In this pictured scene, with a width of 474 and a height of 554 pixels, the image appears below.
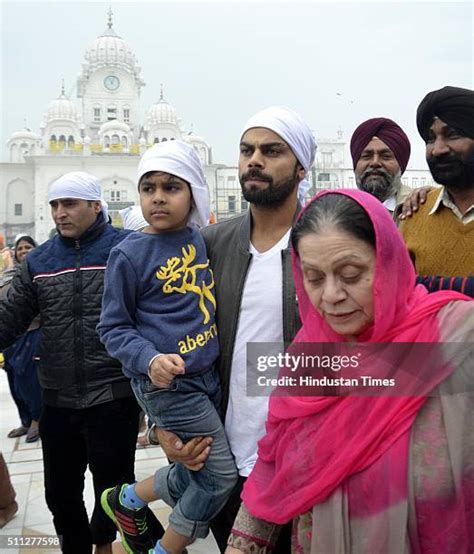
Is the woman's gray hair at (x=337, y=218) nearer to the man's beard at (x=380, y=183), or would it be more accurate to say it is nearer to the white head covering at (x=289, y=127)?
the white head covering at (x=289, y=127)

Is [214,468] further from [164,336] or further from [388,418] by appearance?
[388,418]

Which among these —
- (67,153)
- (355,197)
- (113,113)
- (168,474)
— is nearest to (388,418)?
(355,197)

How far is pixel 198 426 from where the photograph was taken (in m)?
1.51

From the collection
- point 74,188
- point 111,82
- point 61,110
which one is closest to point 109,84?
point 111,82

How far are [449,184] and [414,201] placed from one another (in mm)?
175

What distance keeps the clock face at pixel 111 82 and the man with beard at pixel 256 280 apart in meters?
56.5

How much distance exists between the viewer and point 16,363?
430 centimetres

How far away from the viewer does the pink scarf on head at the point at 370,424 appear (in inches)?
38.3

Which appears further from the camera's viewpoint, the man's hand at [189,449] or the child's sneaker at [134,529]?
the child's sneaker at [134,529]

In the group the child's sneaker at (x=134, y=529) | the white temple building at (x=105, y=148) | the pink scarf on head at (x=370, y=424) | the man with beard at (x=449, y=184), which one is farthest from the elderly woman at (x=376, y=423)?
the white temple building at (x=105, y=148)

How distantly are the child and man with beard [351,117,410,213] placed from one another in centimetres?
127

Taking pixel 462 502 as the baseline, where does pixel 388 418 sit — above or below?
above

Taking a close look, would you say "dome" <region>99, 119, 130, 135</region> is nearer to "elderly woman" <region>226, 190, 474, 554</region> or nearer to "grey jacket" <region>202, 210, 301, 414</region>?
"grey jacket" <region>202, 210, 301, 414</region>

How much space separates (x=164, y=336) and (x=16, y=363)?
130 inches
